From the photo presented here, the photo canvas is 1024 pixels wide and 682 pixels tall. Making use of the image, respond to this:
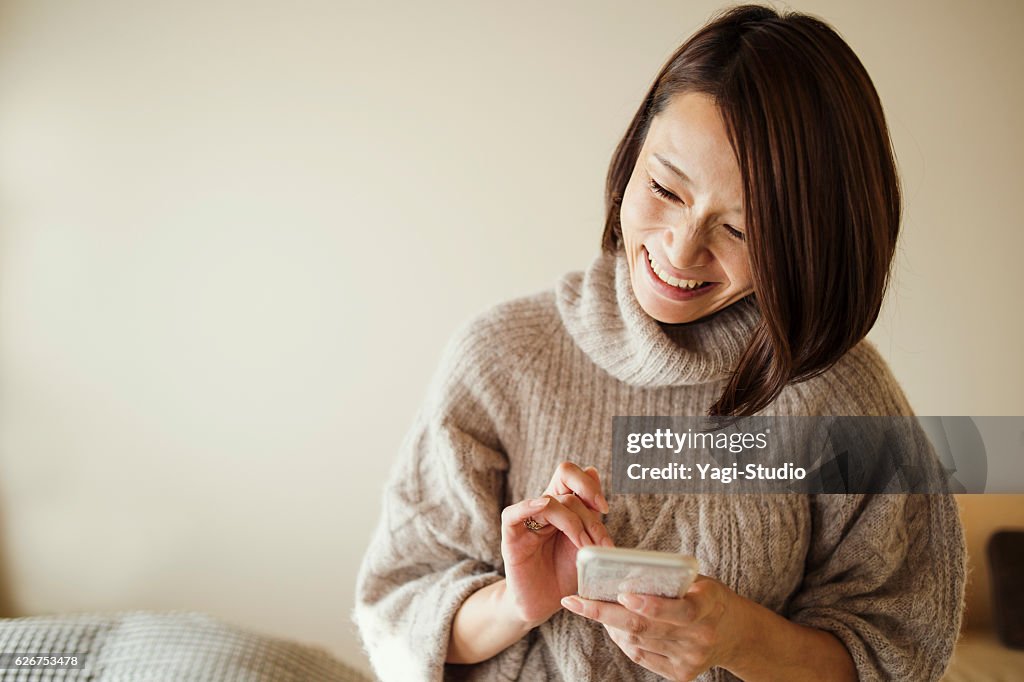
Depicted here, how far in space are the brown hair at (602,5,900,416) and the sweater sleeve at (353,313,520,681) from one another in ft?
1.06

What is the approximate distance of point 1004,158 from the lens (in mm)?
1363

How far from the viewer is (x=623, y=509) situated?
866 mm

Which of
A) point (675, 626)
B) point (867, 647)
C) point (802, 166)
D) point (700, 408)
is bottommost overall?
point (867, 647)

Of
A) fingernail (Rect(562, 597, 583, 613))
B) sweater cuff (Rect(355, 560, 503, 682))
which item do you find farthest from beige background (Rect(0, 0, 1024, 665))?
fingernail (Rect(562, 597, 583, 613))

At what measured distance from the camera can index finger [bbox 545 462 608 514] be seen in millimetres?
699

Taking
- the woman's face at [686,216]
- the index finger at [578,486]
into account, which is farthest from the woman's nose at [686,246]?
the index finger at [578,486]

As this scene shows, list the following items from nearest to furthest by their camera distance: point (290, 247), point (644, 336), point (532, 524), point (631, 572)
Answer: point (631, 572) < point (532, 524) < point (644, 336) < point (290, 247)

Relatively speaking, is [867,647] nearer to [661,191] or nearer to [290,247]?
[661,191]

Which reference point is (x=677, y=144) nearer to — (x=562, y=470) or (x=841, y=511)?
(x=562, y=470)

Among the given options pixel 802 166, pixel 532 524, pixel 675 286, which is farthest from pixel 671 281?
pixel 532 524

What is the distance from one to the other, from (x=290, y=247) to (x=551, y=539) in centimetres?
107

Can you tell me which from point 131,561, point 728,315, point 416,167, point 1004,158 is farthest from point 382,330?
point 1004,158

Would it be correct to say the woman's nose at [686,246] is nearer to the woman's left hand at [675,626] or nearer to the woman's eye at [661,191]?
the woman's eye at [661,191]

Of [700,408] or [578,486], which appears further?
[700,408]
